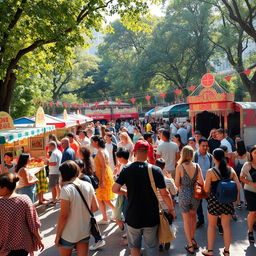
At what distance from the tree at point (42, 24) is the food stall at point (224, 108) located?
525 centimetres

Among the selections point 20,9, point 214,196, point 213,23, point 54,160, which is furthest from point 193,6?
point 214,196

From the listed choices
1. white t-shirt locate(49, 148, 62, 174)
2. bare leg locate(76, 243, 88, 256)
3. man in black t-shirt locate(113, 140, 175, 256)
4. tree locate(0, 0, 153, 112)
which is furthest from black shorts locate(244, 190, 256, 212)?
tree locate(0, 0, 153, 112)

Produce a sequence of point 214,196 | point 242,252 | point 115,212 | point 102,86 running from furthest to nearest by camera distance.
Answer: point 102,86 < point 115,212 < point 242,252 < point 214,196

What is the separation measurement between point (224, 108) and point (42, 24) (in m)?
8.59

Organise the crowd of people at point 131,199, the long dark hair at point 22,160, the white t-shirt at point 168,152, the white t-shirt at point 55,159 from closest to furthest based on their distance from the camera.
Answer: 1. the crowd of people at point 131,199
2. the long dark hair at point 22,160
3. the white t-shirt at point 168,152
4. the white t-shirt at point 55,159

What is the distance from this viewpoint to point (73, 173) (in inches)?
130

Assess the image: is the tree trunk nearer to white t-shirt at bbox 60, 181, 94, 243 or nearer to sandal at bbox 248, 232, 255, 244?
white t-shirt at bbox 60, 181, 94, 243

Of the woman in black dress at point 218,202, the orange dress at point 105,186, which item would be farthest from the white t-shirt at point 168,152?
the woman in black dress at point 218,202

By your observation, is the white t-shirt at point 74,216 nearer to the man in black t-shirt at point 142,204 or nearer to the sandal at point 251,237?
the man in black t-shirt at point 142,204

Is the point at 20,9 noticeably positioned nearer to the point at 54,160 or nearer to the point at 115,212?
the point at 54,160

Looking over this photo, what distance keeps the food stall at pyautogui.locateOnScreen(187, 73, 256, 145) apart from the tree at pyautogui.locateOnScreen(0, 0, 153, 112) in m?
5.25

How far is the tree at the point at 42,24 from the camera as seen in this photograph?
8516mm

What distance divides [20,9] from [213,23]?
25.1 meters

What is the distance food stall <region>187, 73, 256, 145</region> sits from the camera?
40.5 feet
